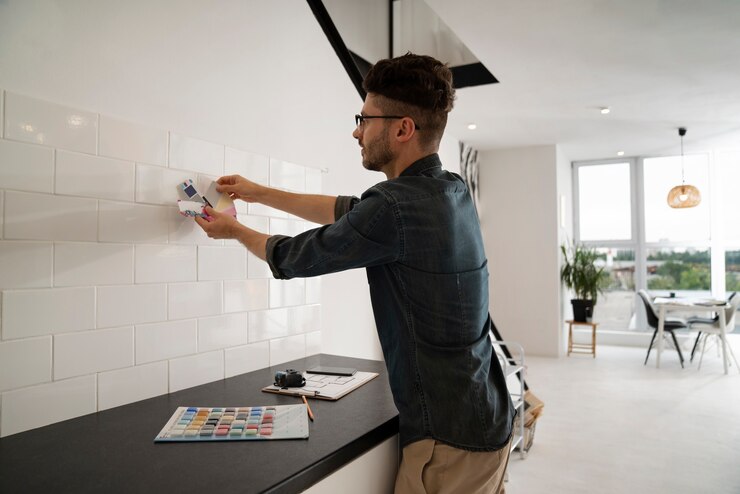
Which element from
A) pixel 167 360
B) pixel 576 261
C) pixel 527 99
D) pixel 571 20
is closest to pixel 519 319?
pixel 576 261

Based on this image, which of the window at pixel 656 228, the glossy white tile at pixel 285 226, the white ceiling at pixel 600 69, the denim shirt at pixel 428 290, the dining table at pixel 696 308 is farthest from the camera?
the window at pixel 656 228

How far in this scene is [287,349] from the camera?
193cm

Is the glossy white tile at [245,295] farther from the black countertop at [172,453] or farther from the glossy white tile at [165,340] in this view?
the black countertop at [172,453]

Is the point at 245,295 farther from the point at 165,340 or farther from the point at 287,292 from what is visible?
the point at 165,340

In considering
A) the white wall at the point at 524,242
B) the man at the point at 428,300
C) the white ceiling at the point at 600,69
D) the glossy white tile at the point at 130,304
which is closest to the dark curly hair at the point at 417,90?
the man at the point at 428,300

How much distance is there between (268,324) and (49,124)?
3.02ft

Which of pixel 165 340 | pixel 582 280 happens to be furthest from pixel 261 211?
pixel 582 280

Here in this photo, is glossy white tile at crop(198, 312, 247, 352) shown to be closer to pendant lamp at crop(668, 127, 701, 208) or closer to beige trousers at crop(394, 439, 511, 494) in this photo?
beige trousers at crop(394, 439, 511, 494)

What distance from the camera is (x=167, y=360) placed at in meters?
1.47

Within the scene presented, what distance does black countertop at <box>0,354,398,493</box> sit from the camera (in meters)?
0.90

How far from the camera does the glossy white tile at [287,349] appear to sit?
6.13ft

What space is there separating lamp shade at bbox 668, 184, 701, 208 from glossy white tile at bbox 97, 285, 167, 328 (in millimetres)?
6611

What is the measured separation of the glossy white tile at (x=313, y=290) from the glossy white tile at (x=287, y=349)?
150mm

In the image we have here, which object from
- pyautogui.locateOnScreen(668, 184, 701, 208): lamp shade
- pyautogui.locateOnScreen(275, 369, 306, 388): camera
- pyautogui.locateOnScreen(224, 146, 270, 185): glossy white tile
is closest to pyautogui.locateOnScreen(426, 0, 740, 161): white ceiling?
pyautogui.locateOnScreen(668, 184, 701, 208): lamp shade
